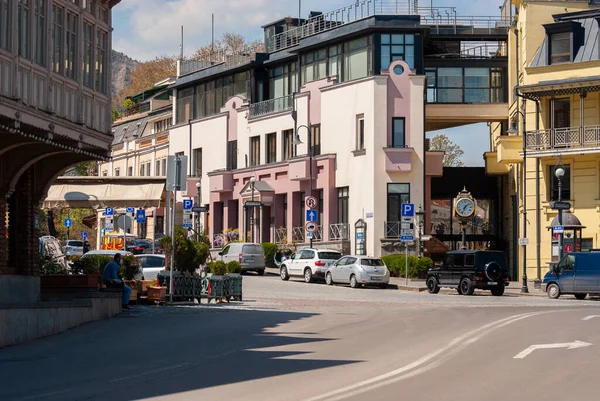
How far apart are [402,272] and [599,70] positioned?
13284 millimetres

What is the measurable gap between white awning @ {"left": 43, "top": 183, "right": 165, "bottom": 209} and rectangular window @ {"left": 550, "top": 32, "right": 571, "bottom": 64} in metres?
22.9

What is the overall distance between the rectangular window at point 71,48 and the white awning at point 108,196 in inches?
618

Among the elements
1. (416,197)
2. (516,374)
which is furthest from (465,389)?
(416,197)

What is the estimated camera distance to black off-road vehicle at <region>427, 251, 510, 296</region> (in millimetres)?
43375

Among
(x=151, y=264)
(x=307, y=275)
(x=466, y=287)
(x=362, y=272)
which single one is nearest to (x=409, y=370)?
(x=151, y=264)

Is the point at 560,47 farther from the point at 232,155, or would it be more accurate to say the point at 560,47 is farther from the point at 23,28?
the point at 23,28

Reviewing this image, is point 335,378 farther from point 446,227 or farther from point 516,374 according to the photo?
point 446,227

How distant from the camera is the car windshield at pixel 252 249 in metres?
54.5

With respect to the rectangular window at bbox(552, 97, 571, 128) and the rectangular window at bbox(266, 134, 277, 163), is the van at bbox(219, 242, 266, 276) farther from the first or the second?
the rectangular window at bbox(552, 97, 571, 128)

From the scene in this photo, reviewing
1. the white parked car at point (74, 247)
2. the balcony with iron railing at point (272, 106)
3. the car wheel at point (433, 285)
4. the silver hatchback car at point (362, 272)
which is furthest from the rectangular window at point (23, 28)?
the balcony with iron railing at point (272, 106)

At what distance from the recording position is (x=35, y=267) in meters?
28.0

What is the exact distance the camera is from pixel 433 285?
1770 inches

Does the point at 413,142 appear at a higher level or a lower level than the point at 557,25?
lower

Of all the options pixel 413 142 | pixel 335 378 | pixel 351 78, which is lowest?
pixel 335 378
